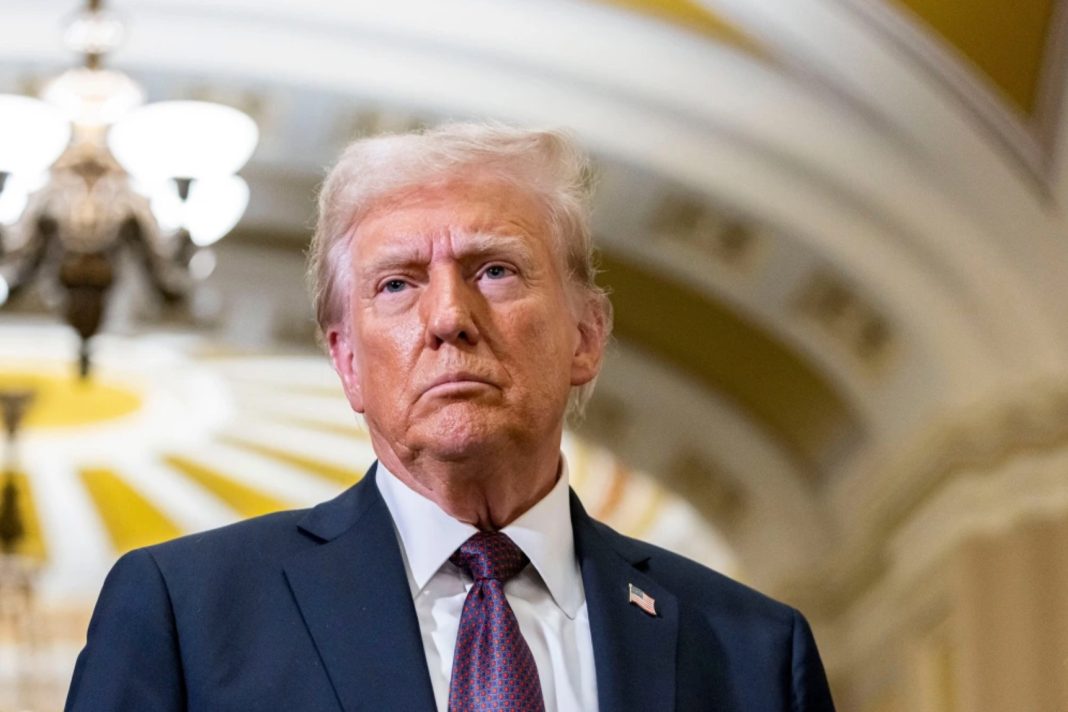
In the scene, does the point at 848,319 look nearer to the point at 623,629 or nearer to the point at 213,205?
the point at 213,205

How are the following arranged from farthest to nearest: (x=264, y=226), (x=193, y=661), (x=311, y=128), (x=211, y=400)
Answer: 1. (x=211, y=400)
2. (x=264, y=226)
3. (x=311, y=128)
4. (x=193, y=661)

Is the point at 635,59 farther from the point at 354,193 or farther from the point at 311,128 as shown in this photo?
the point at 354,193

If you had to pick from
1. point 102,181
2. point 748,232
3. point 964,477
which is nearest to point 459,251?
point 102,181

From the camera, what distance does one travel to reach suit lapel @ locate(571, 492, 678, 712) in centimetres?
223

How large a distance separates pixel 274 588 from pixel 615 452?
31.8 ft

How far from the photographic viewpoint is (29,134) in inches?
271

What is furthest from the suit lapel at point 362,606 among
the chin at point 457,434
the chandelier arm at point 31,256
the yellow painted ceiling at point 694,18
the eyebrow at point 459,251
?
the yellow painted ceiling at point 694,18

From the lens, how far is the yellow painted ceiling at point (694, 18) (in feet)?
27.0

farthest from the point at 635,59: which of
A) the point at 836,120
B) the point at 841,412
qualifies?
the point at 841,412

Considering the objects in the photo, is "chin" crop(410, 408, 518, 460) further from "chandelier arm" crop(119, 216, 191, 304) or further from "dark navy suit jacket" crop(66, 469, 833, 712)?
"chandelier arm" crop(119, 216, 191, 304)

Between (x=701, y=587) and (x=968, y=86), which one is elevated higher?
(x=968, y=86)

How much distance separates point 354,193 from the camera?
7.98 ft

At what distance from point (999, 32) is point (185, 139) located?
121 inches

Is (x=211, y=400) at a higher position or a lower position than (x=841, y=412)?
higher
